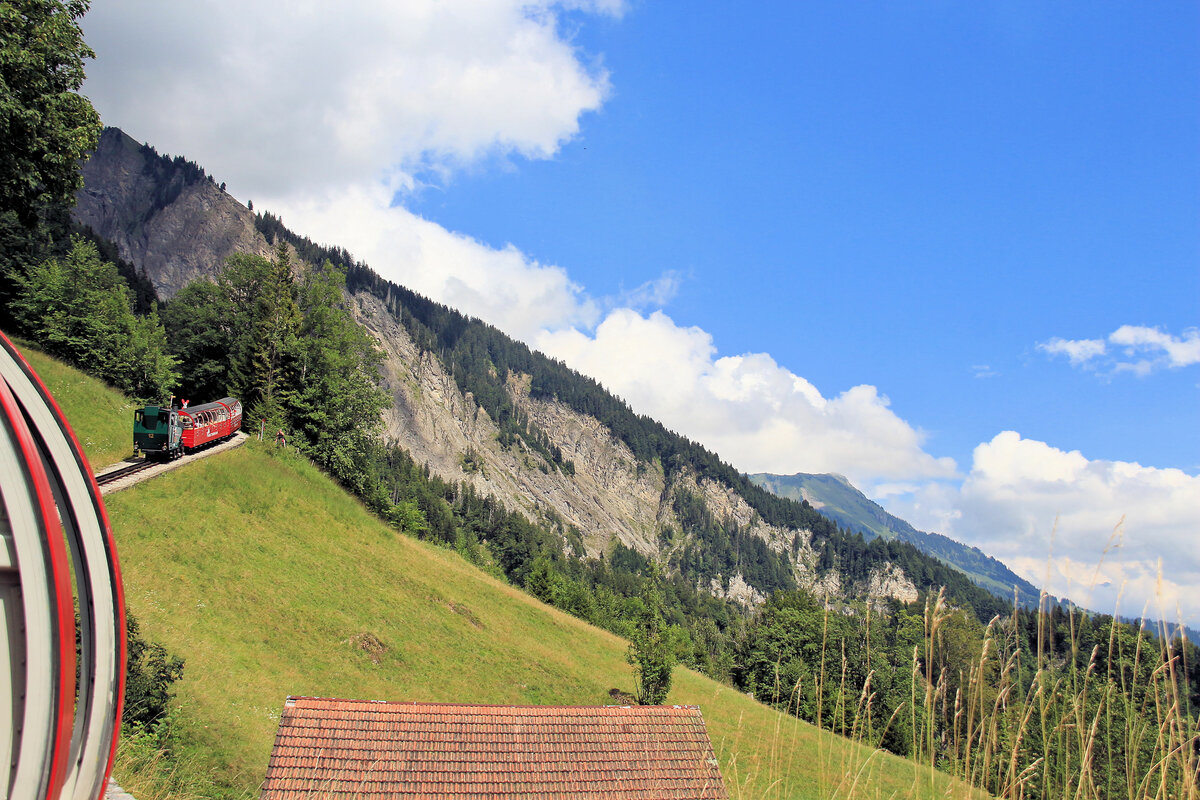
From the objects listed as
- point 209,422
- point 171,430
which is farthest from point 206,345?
point 171,430

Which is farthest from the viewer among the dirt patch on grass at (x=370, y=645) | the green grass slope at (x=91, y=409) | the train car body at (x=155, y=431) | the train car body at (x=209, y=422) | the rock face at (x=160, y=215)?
the rock face at (x=160, y=215)

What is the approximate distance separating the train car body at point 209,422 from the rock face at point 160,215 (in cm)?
16450

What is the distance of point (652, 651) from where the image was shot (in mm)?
31703

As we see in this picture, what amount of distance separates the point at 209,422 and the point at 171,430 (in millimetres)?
5077

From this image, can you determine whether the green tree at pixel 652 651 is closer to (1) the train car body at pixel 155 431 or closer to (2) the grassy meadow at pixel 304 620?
(2) the grassy meadow at pixel 304 620

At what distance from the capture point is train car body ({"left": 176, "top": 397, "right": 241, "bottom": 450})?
102 ft

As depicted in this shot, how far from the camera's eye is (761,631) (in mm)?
72562

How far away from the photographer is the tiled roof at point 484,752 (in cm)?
1459

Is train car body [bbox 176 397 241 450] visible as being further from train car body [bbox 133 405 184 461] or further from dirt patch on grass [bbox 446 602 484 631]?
dirt patch on grass [bbox 446 602 484 631]

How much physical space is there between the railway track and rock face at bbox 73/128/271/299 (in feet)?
575

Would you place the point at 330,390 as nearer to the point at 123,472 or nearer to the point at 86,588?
the point at 123,472

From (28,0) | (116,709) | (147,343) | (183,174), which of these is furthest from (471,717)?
(183,174)

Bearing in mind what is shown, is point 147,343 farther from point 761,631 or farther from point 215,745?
point 761,631

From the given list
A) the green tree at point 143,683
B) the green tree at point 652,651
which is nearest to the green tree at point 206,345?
the green tree at point 652,651
